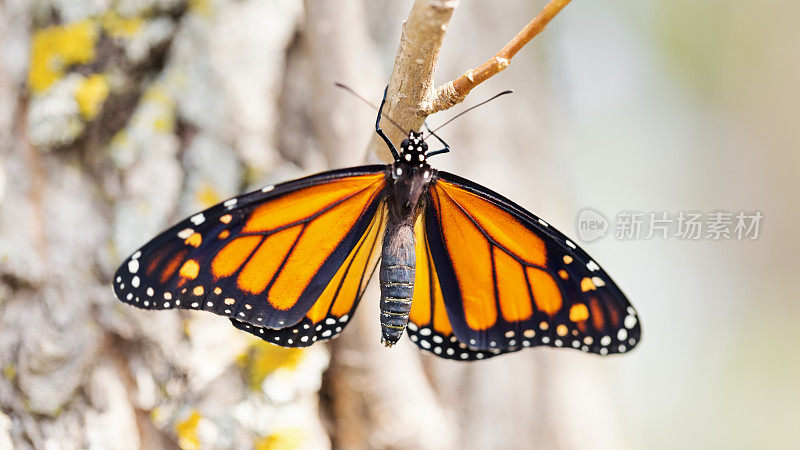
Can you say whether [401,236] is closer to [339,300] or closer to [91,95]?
[339,300]

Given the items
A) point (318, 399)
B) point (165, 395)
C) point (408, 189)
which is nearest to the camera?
point (408, 189)

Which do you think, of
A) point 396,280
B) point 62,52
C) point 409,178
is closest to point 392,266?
point 396,280

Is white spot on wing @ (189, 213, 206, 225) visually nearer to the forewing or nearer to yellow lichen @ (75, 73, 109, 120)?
the forewing

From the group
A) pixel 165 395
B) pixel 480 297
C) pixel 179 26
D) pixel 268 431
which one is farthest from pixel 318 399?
pixel 179 26

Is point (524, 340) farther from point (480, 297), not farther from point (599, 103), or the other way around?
point (599, 103)

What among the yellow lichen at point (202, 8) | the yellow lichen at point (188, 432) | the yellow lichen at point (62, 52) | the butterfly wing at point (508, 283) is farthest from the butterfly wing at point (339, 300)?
the yellow lichen at point (62, 52)

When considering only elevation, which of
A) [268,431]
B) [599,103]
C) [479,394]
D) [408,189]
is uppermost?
[599,103]
